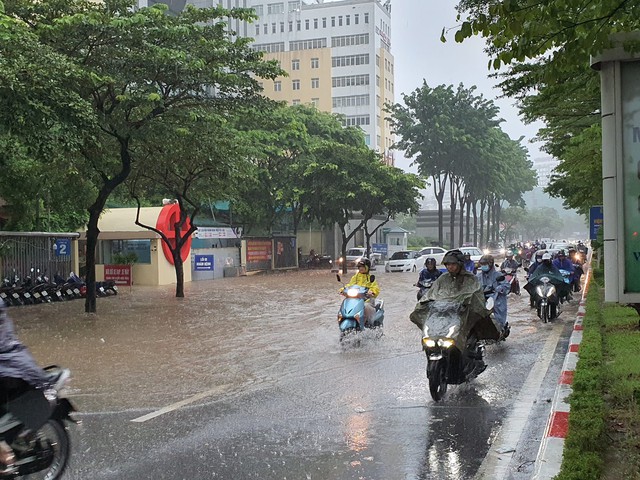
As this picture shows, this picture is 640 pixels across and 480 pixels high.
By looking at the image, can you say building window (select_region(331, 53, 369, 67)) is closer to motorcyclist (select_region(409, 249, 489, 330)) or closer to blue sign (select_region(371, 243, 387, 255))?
blue sign (select_region(371, 243, 387, 255))

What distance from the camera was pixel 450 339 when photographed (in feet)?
22.2

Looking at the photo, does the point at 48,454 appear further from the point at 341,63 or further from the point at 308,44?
the point at 308,44

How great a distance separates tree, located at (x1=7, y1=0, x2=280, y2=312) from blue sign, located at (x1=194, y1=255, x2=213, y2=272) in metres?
15.0

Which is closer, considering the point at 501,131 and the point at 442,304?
the point at 442,304

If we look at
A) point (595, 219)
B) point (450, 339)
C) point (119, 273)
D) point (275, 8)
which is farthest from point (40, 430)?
point (275, 8)

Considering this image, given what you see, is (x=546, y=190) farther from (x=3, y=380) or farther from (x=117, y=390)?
(x=3, y=380)

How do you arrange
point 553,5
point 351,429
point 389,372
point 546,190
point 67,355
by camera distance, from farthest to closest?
point 546,190 → point 67,355 → point 389,372 → point 351,429 → point 553,5

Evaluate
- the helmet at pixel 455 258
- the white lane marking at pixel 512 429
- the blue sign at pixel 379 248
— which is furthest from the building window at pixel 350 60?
the helmet at pixel 455 258

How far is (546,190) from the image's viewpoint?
21906mm

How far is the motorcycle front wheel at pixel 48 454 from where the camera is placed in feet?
14.3

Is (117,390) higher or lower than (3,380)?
lower

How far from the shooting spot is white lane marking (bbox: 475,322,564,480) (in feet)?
15.9

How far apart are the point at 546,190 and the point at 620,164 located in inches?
712

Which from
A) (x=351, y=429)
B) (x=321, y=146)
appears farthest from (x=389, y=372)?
(x=321, y=146)
